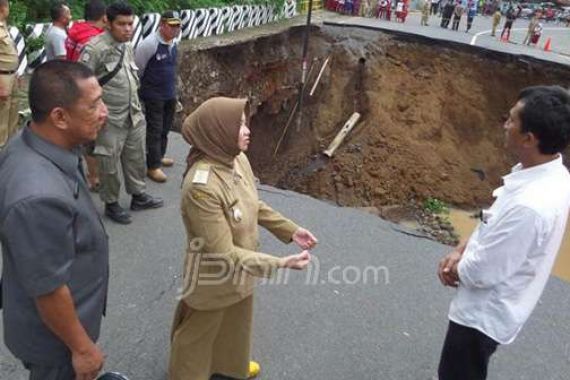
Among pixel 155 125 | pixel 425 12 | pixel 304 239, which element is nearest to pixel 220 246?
pixel 304 239

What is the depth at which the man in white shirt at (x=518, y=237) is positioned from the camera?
2.12 metres

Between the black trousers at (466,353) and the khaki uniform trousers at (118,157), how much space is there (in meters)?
3.18

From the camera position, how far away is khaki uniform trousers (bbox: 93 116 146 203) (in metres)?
4.41

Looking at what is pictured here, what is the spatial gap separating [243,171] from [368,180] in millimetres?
10019

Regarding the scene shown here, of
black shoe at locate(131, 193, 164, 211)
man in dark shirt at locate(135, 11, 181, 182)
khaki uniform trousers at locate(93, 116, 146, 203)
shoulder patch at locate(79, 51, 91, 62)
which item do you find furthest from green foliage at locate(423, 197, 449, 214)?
shoulder patch at locate(79, 51, 91, 62)

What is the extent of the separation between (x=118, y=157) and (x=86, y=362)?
2920 millimetres

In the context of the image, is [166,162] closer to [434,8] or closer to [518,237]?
[518,237]

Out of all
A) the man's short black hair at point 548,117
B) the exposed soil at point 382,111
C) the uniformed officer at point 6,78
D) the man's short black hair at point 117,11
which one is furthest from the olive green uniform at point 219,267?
the exposed soil at point 382,111

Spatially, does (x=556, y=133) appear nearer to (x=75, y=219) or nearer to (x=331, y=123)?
(x=75, y=219)

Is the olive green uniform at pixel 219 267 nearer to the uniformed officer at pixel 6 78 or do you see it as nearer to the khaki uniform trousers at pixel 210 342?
the khaki uniform trousers at pixel 210 342

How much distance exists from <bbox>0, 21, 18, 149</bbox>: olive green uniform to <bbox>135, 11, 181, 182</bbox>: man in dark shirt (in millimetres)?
1209

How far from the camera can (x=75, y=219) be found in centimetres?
180

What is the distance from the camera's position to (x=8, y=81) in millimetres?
5141

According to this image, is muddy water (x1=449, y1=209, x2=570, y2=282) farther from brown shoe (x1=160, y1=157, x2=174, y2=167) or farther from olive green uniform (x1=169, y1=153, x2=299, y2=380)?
olive green uniform (x1=169, y1=153, x2=299, y2=380)
